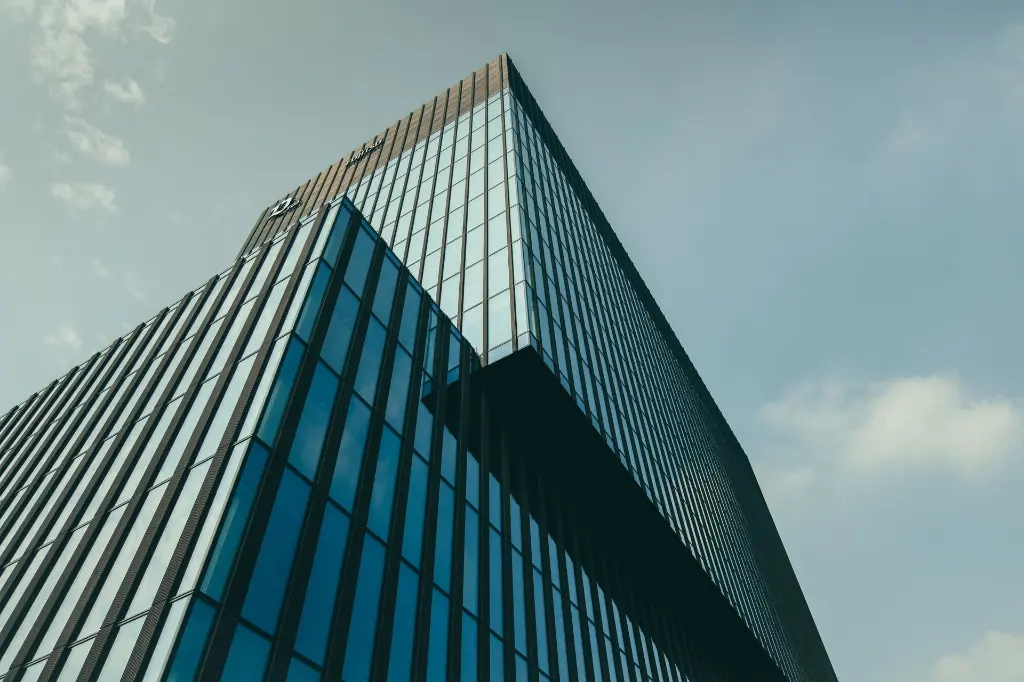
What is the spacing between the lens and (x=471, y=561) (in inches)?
861

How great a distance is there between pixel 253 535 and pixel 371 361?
8510mm

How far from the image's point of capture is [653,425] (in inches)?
1893

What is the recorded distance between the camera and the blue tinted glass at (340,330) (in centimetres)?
2075

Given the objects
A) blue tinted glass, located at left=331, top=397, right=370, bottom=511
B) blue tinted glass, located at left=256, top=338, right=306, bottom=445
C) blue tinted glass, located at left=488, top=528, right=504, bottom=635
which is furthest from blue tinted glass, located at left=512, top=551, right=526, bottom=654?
blue tinted glass, located at left=256, top=338, right=306, bottom=445

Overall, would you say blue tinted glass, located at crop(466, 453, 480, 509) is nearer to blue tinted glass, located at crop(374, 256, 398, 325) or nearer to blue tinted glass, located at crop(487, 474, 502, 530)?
blue tinted glass, located at crop(487, 474, 502, 530)

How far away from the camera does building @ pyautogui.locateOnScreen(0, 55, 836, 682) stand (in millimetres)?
14633

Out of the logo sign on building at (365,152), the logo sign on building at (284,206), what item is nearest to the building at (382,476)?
the logo sign on building at (365,152)

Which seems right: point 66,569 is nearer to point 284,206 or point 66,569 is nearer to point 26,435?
point 26,435

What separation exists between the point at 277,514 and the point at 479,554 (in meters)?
8.48

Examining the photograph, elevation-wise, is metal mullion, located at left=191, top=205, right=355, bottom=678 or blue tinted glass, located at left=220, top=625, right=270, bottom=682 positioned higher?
metal mullion, located at left=191, top=205, right=355, bottom=678

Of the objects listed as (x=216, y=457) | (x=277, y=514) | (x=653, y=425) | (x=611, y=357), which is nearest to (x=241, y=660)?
(x=277, y=514)

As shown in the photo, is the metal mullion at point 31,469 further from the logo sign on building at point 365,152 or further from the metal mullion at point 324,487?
the logo sign on building at point 365,152

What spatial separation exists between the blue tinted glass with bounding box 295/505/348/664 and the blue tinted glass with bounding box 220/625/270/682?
0.90 m

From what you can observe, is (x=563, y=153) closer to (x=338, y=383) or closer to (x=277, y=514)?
(x=338, y=383)
